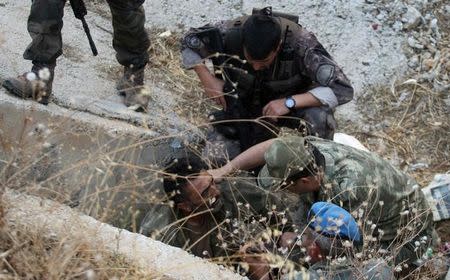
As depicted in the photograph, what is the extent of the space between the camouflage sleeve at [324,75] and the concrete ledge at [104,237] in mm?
1573

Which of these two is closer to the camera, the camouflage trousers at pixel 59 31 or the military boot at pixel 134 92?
the camouflage trousers at pixel 59 31

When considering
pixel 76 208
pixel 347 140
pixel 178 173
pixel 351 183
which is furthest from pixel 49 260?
pixel 347 140

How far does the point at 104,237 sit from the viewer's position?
231 cm

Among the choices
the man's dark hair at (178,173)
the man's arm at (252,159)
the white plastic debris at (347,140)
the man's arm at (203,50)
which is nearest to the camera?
the man's dark hair at (178,173)

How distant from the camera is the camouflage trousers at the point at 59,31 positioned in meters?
3.47

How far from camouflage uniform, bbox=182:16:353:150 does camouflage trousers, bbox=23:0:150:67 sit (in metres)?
0.26

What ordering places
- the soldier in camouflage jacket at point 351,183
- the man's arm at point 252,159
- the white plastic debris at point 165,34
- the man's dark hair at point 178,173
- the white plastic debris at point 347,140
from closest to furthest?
the man's dark hair at point 178,173 → the soldier in camouflage jacket at point 351,183 → the man's arm at point 252,159 → the white plastic debris at point 347,140 → the white plastic debris at point 165,34

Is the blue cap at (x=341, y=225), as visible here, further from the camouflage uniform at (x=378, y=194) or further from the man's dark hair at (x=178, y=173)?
the man's dark hair at (x=178, y=173)

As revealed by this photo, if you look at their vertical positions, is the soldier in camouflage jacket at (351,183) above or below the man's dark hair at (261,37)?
below

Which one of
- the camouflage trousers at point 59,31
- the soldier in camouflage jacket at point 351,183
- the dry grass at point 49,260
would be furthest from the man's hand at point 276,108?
the dry grass at point 49,260

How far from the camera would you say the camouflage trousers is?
3471 millimetres

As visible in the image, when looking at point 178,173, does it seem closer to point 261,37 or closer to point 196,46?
point 261,37

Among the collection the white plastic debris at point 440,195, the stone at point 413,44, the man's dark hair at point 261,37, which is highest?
the man's dark hair at point 261,37

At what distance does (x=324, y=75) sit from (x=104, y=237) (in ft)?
5.79
